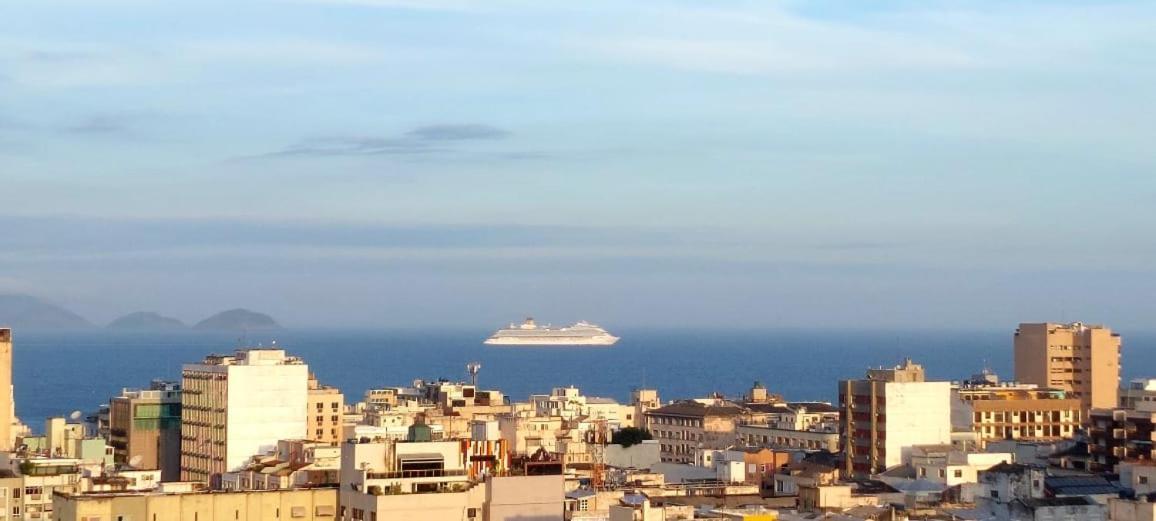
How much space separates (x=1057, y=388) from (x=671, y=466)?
132 feet

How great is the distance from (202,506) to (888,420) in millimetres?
44717

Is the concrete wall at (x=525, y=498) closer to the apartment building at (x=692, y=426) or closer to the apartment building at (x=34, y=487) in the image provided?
the apartment building at (x=34, y=487)

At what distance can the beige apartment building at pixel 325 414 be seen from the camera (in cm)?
9431

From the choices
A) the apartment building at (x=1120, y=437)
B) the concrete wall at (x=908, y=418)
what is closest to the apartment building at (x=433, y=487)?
the apartment building at (x=1120, y=437)

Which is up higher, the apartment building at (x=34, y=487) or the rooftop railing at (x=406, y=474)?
the rooftop railing at (x=406, y=474)

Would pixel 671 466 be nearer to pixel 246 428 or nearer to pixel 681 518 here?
pixel 246 428

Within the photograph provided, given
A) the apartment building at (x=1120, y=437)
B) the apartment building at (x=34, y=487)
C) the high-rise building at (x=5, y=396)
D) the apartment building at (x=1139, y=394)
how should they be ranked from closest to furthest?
the apartment building at (x=34, y=487) < the high-rise building at (x=5, y=396) < the apartment building at (x=1120, y=437) < the apartment building at (x=1139, y=394)

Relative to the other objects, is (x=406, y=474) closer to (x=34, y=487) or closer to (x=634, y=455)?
(x=34, y=487)

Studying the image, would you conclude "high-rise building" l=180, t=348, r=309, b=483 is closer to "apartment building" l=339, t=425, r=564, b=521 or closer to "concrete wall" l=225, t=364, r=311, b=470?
"concrete wall" l=225, t=364, r=311, b=470

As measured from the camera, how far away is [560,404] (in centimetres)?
14025

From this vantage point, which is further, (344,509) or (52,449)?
(52,449)

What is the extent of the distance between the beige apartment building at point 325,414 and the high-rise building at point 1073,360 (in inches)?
2191

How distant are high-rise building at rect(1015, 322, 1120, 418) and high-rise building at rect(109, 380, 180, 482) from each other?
205ft

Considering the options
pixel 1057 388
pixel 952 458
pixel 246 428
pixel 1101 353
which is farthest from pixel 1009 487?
pixel 1101 353
